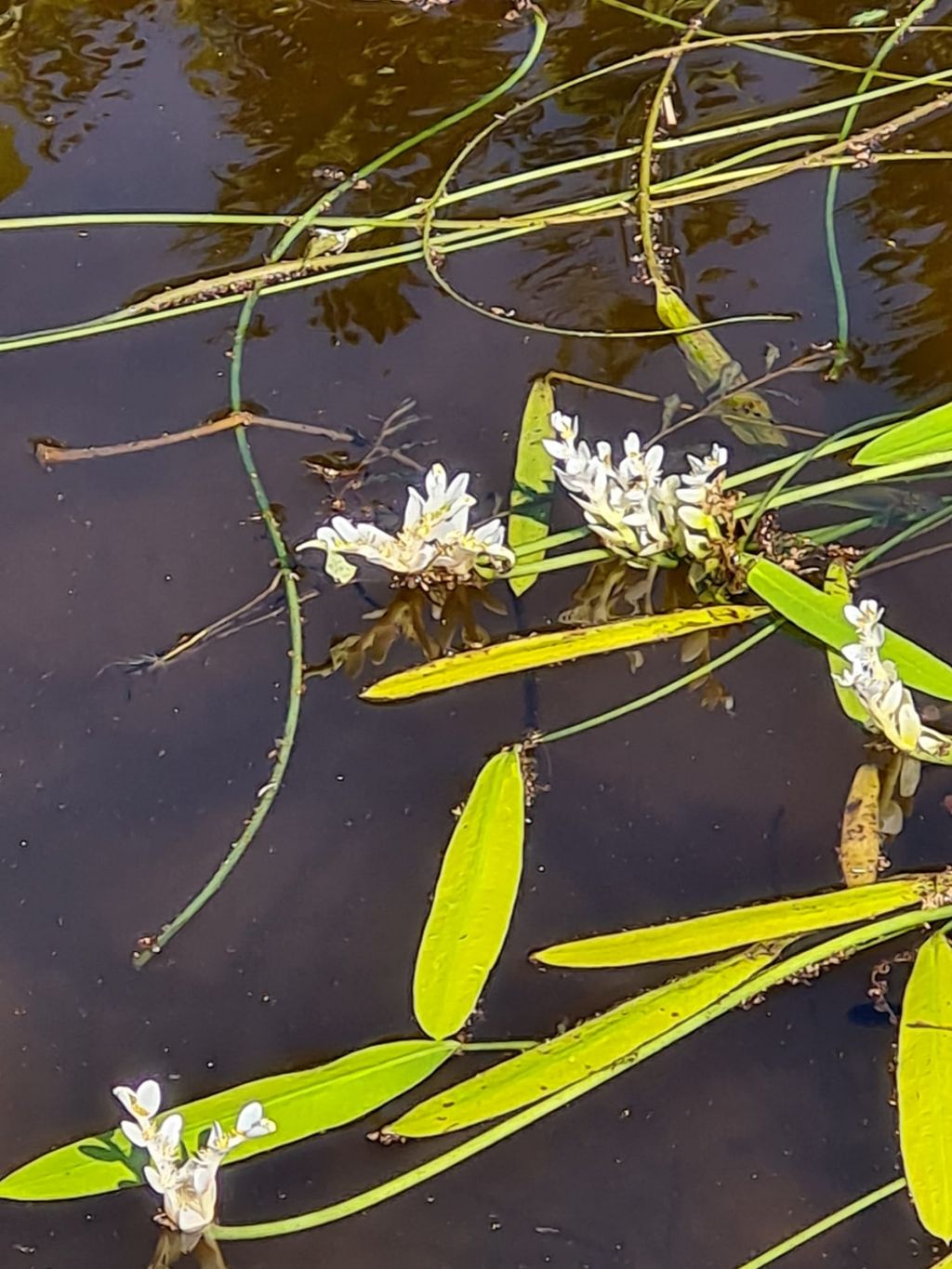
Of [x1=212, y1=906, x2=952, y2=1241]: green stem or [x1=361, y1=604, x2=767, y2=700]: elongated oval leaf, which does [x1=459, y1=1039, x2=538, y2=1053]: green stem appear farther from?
[x1=361, y1=604, x2=767, y2=700]: elongated oval leaf

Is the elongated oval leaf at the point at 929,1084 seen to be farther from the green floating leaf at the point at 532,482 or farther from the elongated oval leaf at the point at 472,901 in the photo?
the green floating leaf at the point at 532,482

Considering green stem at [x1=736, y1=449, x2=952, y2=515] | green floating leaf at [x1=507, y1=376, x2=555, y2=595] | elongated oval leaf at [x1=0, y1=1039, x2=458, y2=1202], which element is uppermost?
green floating leaf at [x1=507, y1=376, x2=555, y2=595]

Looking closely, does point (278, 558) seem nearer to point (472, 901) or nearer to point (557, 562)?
point (557, 562)

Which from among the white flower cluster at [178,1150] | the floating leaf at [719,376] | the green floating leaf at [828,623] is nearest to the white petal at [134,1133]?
the white flower cluster at [178,1150]

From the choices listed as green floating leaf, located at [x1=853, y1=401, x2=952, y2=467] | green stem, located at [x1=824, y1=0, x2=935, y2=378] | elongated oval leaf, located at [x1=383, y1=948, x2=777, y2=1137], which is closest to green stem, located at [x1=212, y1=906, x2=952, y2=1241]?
elongated oval leaf, located at [x1=383, y1=948, x2=777, y2=1137]

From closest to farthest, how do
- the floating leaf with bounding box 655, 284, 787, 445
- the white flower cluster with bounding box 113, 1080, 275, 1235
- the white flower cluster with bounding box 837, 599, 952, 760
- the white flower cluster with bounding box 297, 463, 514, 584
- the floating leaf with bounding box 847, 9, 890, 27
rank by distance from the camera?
the white flower cluster with bounding box 113, 1080, 275, 1235
the white flower cluster with bounding box 837, 599, 952, 760
the white flower cluster with bounding box 297, 463, 514, 584
the floating leaf with bounding box 655, 284, 787, 445
the floating leaf with bounding box 847, 9, 890, 27

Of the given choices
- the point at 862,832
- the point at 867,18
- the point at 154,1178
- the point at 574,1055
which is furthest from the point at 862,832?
the point at 867,18

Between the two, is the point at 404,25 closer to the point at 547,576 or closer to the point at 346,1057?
the point at 547,576
